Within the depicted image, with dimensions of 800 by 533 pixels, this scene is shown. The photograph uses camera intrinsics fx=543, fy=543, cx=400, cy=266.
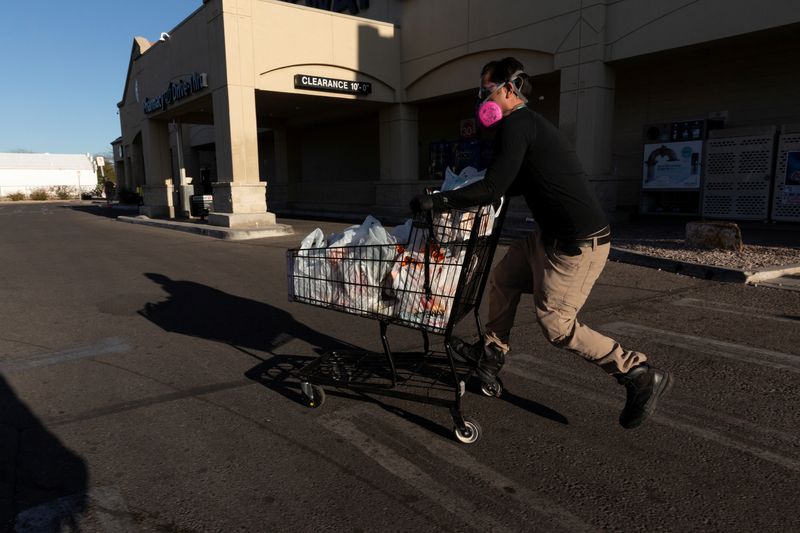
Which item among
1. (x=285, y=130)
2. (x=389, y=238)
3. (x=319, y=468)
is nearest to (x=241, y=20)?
(x=285, y=130)

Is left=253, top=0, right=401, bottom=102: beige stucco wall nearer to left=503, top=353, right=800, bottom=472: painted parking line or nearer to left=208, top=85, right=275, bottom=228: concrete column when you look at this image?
left=208, top=85, right=275, bottom=228: concrete column

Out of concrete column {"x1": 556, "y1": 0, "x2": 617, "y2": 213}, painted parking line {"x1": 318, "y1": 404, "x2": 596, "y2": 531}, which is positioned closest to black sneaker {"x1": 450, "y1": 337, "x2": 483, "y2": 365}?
painted parking line {"x1": 318, "y1": 404, "x2": 596, "y2": 531}

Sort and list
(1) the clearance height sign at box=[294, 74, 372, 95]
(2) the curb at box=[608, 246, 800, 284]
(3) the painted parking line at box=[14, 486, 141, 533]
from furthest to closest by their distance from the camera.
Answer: (1) the clearance height sign at box=[294, 74, 372, 95] → (2) the curb at box=[608, 246, 800, 284] → (3) the painted parking line at box=[14, 486, 141, 533]

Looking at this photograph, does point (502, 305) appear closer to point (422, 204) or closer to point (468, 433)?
point (468, 433)

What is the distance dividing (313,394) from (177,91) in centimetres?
1876

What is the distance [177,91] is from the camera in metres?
19.3

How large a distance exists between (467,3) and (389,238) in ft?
52.4

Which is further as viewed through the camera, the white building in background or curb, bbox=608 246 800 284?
the white building in background

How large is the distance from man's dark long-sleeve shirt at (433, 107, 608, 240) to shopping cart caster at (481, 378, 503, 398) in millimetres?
1111

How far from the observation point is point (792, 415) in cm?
337

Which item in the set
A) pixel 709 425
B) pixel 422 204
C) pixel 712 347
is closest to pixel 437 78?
pixel 712 347

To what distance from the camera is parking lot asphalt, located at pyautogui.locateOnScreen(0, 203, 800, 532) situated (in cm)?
250

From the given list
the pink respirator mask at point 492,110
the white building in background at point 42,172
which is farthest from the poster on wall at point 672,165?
the white building in background at point 42,172

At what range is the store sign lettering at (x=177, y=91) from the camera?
17.3m
